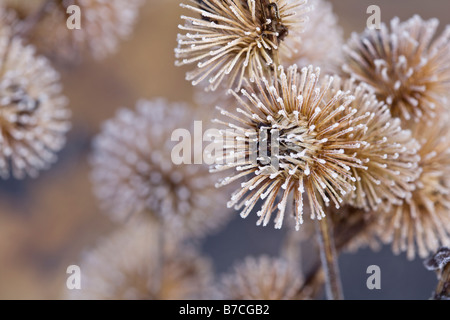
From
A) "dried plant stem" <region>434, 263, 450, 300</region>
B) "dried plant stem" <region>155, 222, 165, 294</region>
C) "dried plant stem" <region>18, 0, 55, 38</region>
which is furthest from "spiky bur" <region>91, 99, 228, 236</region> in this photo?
"dried plant stem" <region>434, 263, 450, 300</region>

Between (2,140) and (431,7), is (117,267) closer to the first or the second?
(2,140)

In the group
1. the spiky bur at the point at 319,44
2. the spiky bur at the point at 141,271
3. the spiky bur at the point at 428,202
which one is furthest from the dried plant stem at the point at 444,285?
the spiky bur at the point at 141,271

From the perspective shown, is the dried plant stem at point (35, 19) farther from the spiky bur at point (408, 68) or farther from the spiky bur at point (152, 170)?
the spiky bur at point (408, 68)

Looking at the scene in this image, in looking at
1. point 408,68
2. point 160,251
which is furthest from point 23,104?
point 408,68

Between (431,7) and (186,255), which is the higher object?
(431,7)

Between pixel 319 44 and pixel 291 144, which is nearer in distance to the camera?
pixel 291 144

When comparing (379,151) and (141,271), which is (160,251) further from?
(379,151)
